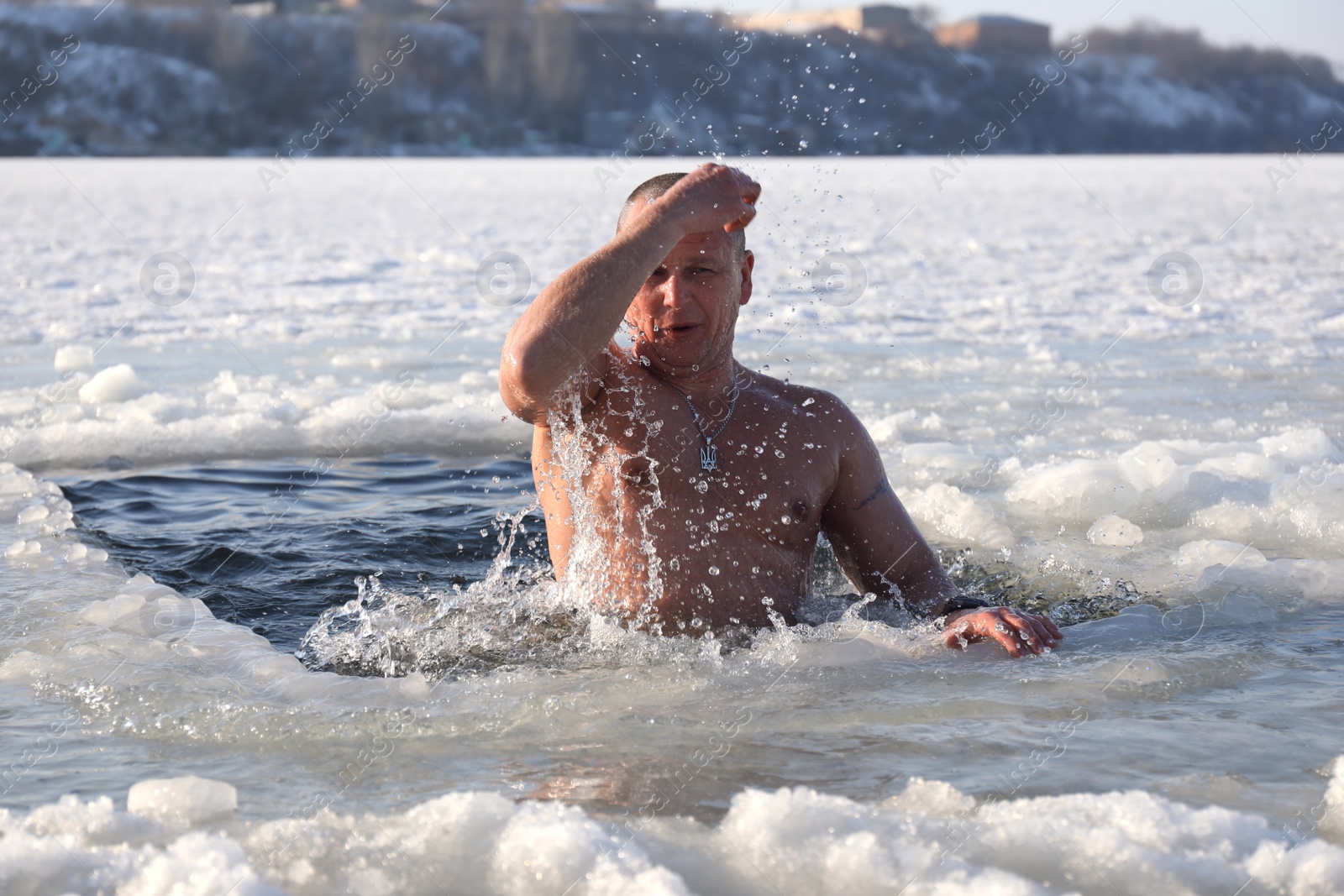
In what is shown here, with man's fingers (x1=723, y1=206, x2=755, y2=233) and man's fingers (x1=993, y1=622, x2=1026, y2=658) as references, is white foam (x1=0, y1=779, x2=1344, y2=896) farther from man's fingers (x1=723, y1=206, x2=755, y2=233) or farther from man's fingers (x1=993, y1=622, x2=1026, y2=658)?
man's fingers (x1=723, y1=206, x2=755, y2=233)

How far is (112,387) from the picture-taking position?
616 centimetres

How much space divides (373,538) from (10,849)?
240 centimetres

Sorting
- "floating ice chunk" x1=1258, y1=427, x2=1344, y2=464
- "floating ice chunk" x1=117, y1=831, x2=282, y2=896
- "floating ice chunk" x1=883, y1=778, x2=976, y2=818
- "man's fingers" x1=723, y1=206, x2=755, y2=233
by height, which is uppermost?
"man's fingers" x1=723, y1=206, x2=755, y2=233

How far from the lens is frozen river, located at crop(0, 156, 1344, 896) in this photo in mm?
2102

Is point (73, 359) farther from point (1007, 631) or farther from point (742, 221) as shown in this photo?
point (1007, 631)

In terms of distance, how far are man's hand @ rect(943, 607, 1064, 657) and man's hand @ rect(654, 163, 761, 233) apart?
1.07 m

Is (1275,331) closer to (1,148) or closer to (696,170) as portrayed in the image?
(696,170)

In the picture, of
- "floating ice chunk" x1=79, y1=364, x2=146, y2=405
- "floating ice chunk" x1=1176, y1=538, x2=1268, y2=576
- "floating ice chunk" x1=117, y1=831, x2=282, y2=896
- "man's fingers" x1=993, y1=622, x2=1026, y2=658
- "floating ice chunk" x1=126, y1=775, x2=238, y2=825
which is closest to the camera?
"floating ice chunk" x1=117, y1=831, x2=282, y2=896

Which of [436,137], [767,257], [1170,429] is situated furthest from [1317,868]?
[436,137]

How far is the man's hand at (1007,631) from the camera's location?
2.98 m

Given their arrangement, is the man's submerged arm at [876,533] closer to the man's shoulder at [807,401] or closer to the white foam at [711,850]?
the man's shoulder at [807,401]

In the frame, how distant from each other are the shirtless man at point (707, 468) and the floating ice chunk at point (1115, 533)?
1.12 metres

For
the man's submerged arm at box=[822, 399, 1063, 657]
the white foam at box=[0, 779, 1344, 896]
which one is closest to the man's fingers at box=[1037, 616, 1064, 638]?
the man's submerged arm at box=[822, 399, 1063, 657]

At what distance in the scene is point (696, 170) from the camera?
2814 mm
